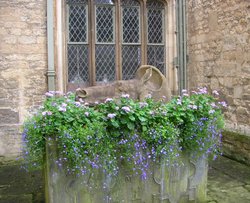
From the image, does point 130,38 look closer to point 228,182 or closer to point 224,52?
point 224,52

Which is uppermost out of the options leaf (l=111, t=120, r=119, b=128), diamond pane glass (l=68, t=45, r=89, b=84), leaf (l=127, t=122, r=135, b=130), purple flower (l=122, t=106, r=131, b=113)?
diamond pane glass (l=68, t=45, r=89, b=84)

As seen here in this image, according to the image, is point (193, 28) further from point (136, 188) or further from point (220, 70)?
point (136, 188)

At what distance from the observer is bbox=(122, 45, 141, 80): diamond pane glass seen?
6.56 metres

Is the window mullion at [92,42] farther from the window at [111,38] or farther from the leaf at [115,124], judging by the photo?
the leaf at [115,124]

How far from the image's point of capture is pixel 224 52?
5.84 metres

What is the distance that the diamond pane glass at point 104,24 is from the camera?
635 centimetres

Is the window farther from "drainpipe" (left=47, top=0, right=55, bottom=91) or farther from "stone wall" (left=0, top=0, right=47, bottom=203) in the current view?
"stone wall" (left=0, top=0, right=47, bottom=203)

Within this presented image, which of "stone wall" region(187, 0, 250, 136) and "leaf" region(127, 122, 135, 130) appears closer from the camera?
"leaf" region(127, 122, 135, 130)

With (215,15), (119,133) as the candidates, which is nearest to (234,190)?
(119,133)

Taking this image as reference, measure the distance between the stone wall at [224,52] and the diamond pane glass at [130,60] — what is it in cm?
115

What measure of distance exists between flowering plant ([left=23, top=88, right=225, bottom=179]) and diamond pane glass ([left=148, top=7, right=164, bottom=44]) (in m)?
3.62

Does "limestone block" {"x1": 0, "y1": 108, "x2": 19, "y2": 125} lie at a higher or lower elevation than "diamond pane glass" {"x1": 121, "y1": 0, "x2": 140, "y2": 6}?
lower

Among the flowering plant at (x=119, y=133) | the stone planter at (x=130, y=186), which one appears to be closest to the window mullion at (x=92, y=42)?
the flowering plant at (x=119, y=133)

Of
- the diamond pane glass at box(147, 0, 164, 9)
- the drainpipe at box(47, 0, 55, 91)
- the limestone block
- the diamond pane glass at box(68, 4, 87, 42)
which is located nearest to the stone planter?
the limestone block
